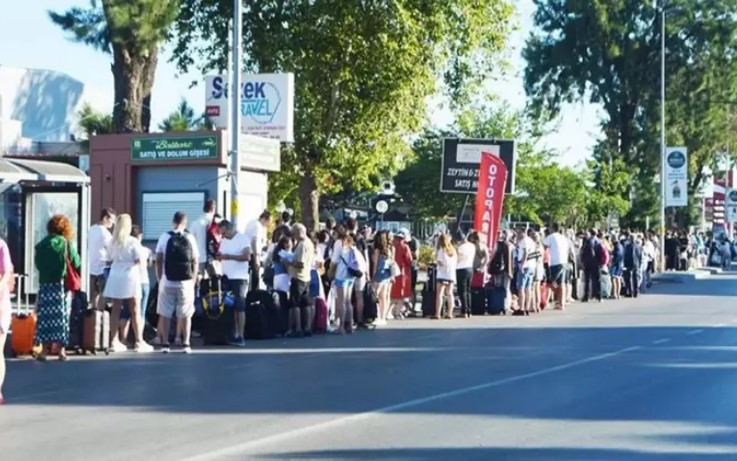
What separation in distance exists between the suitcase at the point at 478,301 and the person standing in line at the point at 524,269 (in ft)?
2.46

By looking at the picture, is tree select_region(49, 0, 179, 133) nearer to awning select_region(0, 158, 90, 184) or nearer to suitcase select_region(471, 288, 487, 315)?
awning select_region(0, 158, 90, 184)

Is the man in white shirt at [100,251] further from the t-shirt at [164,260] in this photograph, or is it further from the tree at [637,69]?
the tree at [637,69]

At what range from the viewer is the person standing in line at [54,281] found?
51.5ft

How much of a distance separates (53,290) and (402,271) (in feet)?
31.9

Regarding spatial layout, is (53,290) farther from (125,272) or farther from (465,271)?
(465,271)

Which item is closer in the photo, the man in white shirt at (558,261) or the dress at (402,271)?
the dress at (402,271)

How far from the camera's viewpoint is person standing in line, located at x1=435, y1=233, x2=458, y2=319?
24141mm

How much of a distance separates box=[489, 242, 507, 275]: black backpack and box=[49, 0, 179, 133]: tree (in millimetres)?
7585

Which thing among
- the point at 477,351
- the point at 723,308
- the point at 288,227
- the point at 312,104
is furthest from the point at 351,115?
the point at 477,351

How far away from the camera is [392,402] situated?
41.1 ft

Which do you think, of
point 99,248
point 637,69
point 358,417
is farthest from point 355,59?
point 358,417

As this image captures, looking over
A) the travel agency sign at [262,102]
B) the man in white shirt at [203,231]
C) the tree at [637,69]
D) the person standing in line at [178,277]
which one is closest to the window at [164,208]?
the man in white shirt at [203,231]

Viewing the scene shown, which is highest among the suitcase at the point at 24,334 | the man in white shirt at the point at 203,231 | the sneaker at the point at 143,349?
the man in white shirt at the point at 203,231

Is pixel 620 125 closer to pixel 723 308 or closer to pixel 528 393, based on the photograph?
pixel 723 308
